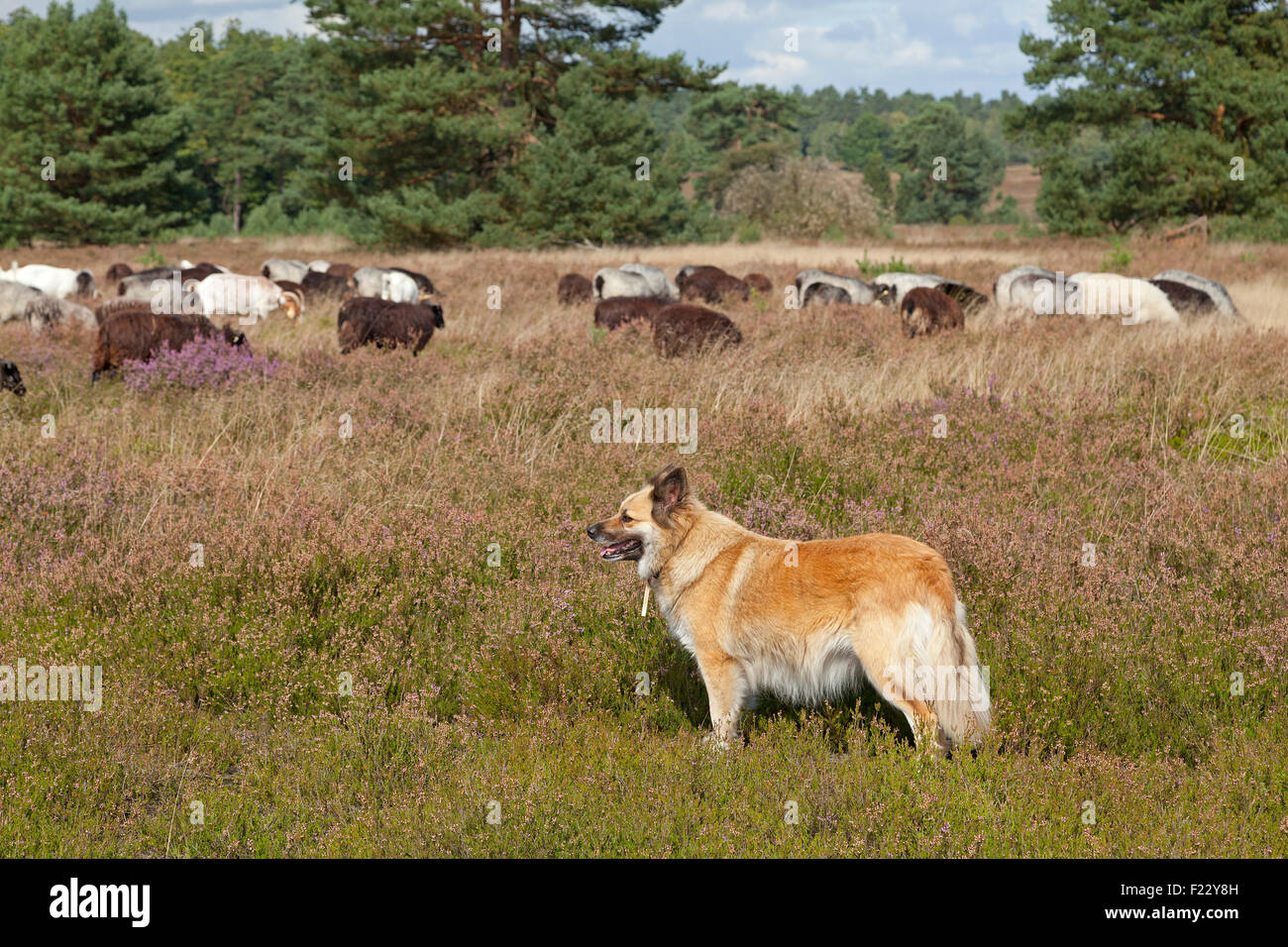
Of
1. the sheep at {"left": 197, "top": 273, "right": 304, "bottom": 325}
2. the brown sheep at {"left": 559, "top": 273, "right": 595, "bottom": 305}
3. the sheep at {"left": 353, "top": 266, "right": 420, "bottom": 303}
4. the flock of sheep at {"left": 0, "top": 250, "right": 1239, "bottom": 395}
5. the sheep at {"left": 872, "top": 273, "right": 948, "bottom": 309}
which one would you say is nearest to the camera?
the flock of sheep at {"left": 0, "top": 250, "right": 1239, "bottom": 395}

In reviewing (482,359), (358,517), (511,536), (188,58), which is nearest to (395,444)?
(358,517)

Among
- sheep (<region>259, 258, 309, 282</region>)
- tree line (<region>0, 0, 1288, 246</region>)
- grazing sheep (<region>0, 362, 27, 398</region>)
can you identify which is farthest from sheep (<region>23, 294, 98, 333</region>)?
tree line (<region>0, 0, 1288, 246</region>)

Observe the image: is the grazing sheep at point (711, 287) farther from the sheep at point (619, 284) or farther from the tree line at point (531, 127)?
the tree line at point (531, 127)

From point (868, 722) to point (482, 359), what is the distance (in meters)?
7.98

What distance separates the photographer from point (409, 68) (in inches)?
1412

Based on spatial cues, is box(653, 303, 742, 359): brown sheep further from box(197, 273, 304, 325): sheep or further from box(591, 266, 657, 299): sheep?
box(591, 266, 657, 299): sheep

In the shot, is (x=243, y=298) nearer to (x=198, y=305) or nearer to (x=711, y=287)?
(x=198, y=305)

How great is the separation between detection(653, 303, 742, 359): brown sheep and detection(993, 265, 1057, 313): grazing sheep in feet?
21.1

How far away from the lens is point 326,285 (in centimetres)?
2214

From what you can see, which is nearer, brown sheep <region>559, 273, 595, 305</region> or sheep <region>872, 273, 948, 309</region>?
sheep <region>872, 273, 948, 309</region>

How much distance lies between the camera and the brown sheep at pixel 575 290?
67.5 feet

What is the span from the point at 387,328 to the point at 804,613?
1074 cm

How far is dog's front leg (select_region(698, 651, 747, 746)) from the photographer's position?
4.19m

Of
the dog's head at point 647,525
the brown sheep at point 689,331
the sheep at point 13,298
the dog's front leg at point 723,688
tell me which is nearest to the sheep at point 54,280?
the sheep at point 13,298
